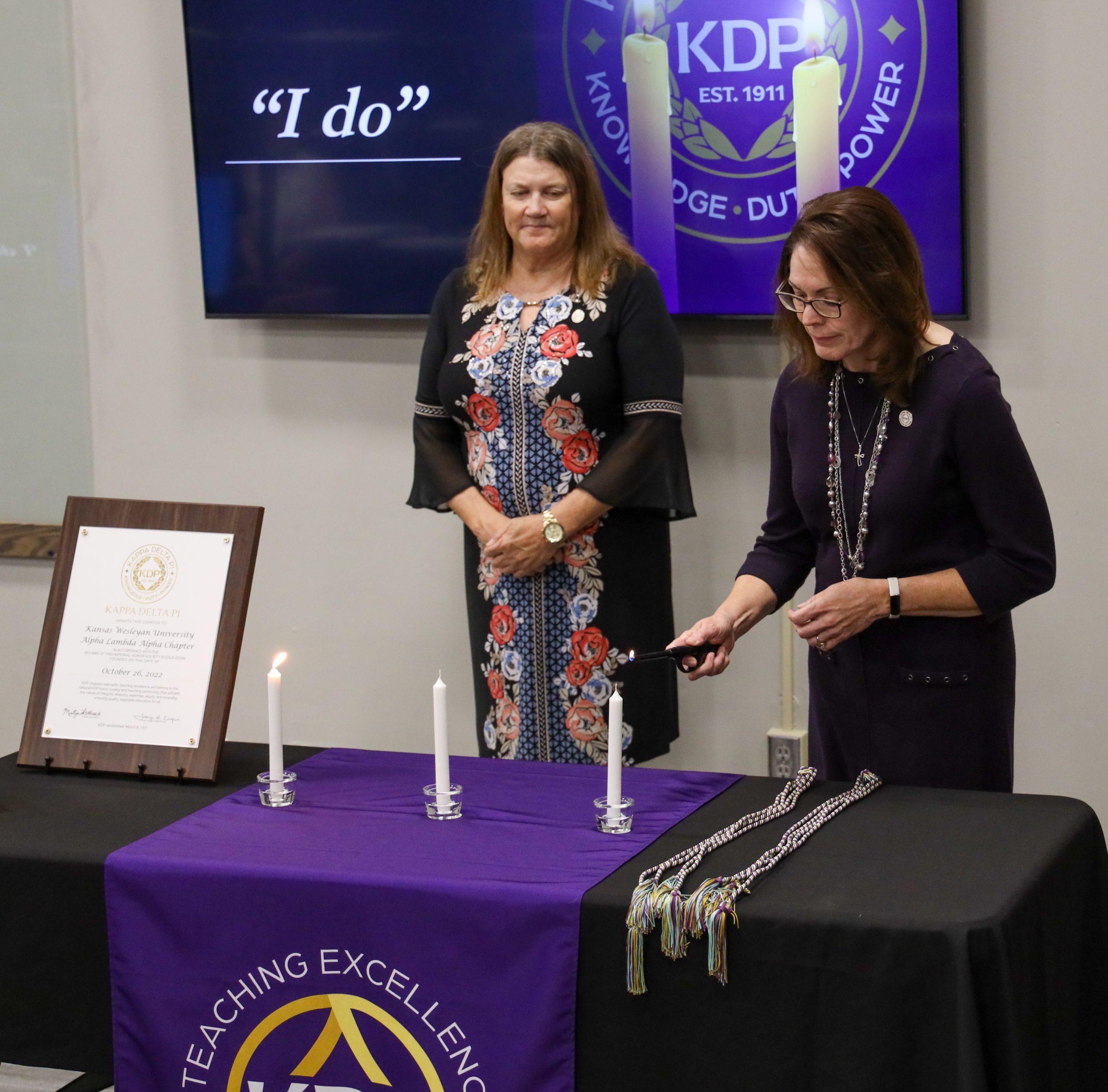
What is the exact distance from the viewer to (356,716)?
3748 millimetres

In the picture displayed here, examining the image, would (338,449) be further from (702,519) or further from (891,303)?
(891,303)

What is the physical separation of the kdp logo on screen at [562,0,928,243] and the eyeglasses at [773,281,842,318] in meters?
1.09

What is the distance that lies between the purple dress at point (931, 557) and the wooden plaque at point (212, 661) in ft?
2.40

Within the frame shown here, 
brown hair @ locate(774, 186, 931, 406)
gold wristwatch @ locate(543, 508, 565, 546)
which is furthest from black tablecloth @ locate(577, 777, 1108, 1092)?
gold wristwatch @ locate(543, 508, 565, 546)

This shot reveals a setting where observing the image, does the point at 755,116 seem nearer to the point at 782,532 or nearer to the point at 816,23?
the point at 816,23

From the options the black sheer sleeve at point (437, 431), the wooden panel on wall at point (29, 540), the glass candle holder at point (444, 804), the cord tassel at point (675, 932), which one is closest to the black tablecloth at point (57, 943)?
the glass candle holder at point (444, 804)

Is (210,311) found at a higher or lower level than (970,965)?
higher

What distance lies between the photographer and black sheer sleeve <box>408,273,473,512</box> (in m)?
2.84

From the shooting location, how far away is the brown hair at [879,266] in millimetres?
1910

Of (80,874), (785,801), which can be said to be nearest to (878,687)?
(785,801)

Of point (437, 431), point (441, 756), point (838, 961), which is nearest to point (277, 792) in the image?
point (441, 756)

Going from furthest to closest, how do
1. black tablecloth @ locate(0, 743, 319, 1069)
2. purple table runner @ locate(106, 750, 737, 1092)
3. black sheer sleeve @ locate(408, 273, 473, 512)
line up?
black sheer sleeve @ locate(408, 273, 473, 512) < black tablecloth @ locate(0, 743, 319, 1069) < purple table runner @ locate(106, 750, 737, 1092)

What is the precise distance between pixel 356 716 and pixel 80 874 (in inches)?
80.9

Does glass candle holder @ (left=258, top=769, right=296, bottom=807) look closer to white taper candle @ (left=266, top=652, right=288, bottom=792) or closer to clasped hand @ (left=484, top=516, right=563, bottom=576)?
white taper candle @ (left=266, top=652, right=288, bottom=792)
